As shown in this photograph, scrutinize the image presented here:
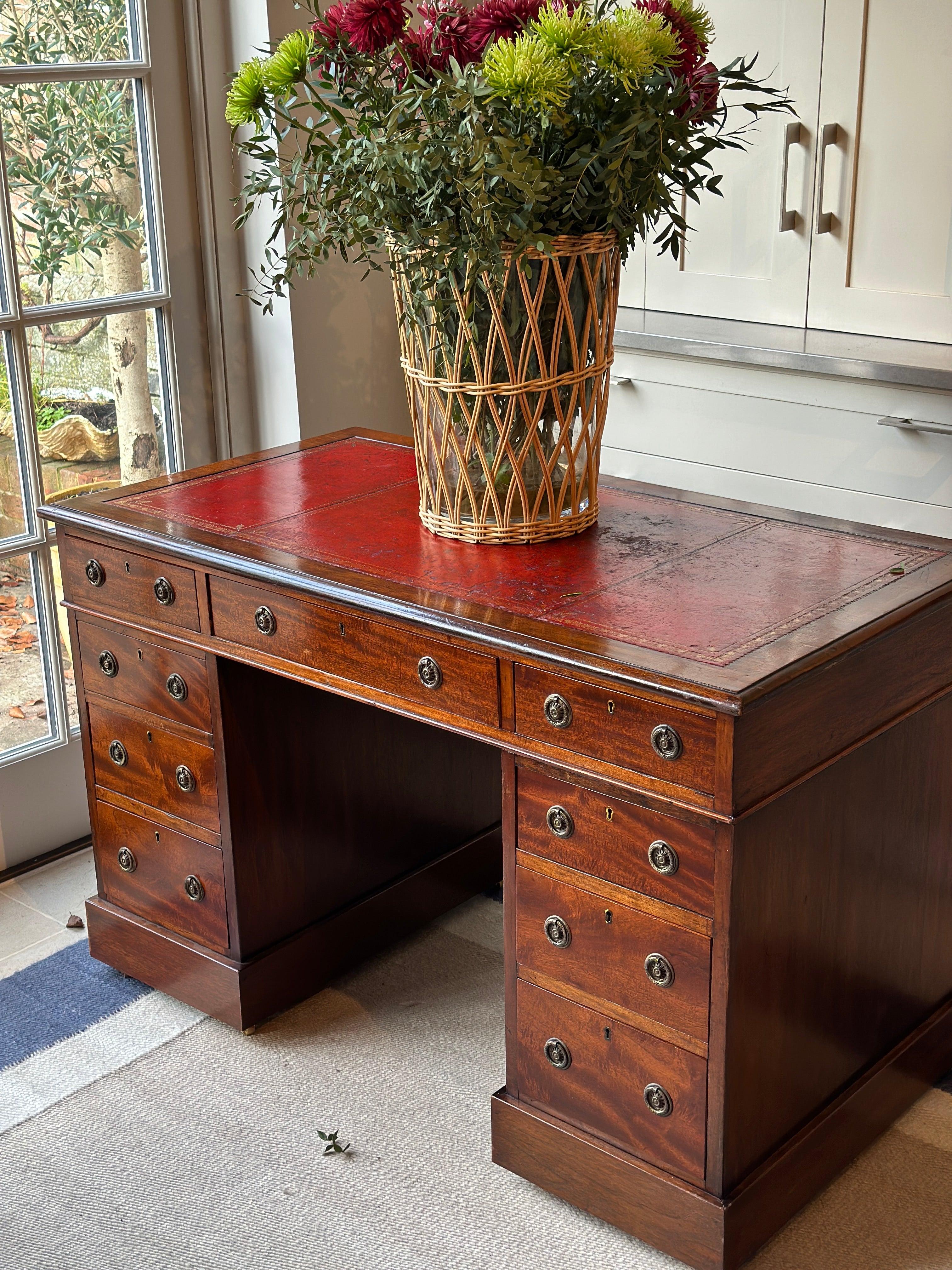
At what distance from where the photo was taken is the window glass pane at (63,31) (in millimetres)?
2371

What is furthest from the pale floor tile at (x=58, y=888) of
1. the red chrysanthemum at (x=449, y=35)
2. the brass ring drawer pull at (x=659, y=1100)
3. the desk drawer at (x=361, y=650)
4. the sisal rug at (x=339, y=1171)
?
the red chrysanthemum at (x=449, y=35)

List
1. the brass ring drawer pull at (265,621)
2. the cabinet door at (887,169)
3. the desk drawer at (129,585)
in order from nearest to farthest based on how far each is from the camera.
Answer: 1. the brass ring drawer pull at (265,621)
2. the desk drawer at (129,585)
3. the cabinet door at (887,169)

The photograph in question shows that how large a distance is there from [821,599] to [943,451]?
93 centimetres

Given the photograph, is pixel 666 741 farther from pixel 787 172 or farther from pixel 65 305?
pixel 65 305

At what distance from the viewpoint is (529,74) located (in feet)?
4.81

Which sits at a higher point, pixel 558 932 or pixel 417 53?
A: pixel 417 53

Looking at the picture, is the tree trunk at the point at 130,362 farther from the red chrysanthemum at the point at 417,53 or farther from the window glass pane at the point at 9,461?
the red chrysanthemum at the point at 417,53

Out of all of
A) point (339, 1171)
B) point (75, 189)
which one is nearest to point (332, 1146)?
point (339, 1171)

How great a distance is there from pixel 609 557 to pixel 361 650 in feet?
1.12

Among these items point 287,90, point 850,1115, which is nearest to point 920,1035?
point 850,1115

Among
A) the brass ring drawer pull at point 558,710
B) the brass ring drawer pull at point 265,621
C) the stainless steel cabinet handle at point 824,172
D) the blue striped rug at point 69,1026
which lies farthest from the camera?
the stainless steel cabinet handle at point 824,172

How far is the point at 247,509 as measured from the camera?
2.06m

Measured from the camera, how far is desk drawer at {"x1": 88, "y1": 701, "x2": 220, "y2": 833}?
6.88ft

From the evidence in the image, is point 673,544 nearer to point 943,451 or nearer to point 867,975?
point 867,975
